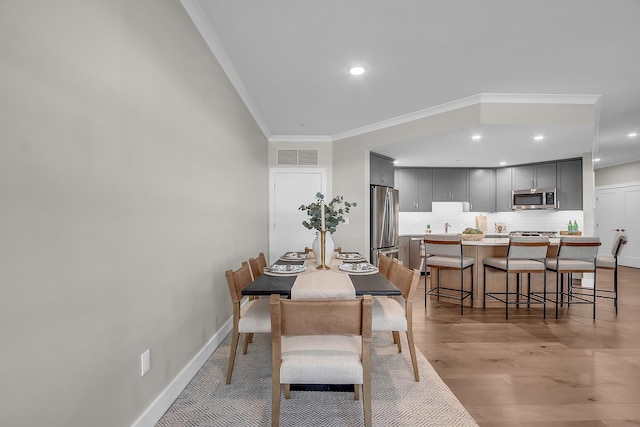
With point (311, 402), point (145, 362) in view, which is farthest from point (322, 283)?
point (145, 362)

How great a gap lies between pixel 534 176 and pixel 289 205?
16.1ft

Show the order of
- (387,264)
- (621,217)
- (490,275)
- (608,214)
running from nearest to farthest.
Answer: (387,264)
(490,275)
(621,217)
(608,214)

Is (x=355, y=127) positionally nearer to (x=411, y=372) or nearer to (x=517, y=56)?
(x=517, y=56)

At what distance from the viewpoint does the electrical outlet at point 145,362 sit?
4.91 feet

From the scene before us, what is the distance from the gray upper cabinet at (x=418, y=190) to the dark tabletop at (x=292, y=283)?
446 centimetres

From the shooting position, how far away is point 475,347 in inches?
105

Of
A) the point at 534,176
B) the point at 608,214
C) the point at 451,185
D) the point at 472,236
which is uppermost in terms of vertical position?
the point at 534,176

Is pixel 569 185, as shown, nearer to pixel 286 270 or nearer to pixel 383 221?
pixel 383 221

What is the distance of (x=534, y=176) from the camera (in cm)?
583

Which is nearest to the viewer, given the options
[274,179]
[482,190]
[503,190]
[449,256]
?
[449,256]

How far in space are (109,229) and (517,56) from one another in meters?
3.29

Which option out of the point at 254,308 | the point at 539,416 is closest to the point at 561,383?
the point at 539,416

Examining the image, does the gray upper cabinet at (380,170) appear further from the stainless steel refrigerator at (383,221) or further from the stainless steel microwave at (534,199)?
the stainless steel microwave at (534,199)

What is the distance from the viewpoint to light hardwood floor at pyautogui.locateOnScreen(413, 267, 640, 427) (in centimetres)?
180
